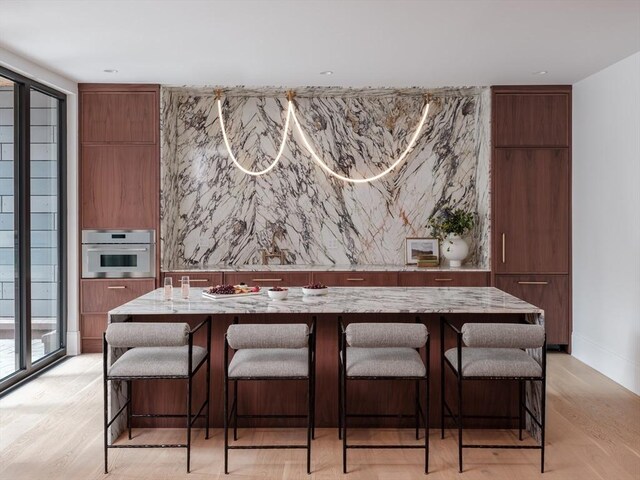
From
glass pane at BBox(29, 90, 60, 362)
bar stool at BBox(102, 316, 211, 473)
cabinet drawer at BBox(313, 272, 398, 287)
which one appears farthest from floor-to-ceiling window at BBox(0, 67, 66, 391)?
cabinet drawer at BBox(313, 272, 398, 287)

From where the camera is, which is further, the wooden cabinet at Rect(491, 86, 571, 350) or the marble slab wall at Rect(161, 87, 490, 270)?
the marble slab wall at Rect(161, 87, 490, 270)

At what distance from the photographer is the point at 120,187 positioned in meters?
5.38

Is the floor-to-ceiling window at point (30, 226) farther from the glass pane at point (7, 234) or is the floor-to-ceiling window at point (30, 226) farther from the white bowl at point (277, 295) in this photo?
the white bowl at point (277, 295)

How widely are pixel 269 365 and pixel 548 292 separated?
11.6 feet

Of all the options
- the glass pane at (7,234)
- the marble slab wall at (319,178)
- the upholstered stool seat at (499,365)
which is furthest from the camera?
the marble slab wall at (319,178)

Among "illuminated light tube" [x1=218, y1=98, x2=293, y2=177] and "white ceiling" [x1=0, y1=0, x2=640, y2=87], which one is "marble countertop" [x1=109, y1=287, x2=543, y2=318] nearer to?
"white ceiling" [x1=0, y1=0, x2=640, y2=87]

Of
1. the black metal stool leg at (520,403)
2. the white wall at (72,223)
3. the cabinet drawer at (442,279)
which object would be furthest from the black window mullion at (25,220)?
the black metal stool leg at (520,403)

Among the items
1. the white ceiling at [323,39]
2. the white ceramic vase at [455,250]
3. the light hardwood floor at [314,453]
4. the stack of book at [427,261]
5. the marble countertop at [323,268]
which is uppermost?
the white ceiling at [323,39]

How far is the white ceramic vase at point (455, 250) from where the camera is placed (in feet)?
18.6

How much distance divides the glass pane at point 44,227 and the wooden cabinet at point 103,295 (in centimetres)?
24

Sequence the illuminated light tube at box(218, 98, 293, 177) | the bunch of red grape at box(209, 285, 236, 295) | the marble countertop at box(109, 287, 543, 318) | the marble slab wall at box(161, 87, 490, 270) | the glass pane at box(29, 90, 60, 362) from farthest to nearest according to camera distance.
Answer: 1. the marble slab wall at box(161, 87, 490, 270)
2. the illuminated light tube at box(218, 98, 293, 177)
3. the glass pane at box(29, 90, 60, 362)
4. the bunch of red grape at box(209, 285, 236, 295)
5. the marble countertop at box(109, 287, 543, 318)

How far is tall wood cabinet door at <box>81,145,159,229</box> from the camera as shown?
5.36 meters

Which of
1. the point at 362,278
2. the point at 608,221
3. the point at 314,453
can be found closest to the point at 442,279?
the point at 362,278

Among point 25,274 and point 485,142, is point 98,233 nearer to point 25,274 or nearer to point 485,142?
point 25,274
